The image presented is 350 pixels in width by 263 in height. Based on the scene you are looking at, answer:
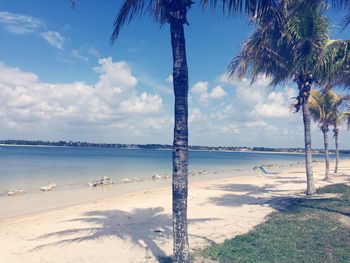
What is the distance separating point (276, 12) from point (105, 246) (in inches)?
287

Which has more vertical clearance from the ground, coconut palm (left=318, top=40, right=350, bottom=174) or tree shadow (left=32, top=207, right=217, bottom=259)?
coconut palm (left=318, top=40, right=350, bottom=174)

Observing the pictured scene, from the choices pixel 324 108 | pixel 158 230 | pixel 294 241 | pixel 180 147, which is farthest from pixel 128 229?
pixel 324 108

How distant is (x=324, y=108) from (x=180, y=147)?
23.3 meters

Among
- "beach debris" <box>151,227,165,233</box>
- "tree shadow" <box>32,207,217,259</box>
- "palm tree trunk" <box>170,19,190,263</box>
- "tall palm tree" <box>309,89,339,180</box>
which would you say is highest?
"tall palm tree" <box>309,89,339,180</box>

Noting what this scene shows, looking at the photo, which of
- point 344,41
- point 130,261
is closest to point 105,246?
point 130,261

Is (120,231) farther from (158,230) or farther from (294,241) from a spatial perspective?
(294,241)

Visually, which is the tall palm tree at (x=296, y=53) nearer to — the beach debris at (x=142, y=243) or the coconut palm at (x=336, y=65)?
the coconut palm at (x=336, y=65)

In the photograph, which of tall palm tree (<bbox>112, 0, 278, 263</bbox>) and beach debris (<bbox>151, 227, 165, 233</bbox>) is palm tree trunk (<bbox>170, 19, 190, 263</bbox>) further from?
beach debris (<bbox>151, 227, 165, 233</bbox>)

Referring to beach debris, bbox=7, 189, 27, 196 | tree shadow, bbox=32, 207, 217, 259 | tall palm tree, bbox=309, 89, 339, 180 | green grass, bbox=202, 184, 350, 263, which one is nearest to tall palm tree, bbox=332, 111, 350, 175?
tall palm tree, bbox=309, 89, 339, 180

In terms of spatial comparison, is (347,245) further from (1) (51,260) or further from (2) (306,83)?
(2) (306,83)

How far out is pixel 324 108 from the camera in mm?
26734

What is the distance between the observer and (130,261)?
313 inches

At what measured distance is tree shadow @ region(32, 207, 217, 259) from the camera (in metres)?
9.61

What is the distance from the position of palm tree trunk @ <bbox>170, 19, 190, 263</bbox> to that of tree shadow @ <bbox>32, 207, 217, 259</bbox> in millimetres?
1572
